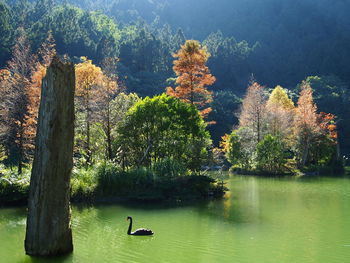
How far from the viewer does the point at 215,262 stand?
8578mm

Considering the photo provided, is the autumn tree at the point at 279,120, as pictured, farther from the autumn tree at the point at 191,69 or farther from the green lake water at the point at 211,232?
the green lake water at the point at 211,232

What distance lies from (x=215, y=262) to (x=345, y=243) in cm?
405

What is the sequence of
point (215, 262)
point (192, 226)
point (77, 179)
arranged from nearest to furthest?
point (215, 262), point (192, 226), point (77, 179)

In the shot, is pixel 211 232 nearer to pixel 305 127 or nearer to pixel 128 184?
pixel 128 184

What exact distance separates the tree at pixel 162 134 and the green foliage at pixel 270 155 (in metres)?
13.1

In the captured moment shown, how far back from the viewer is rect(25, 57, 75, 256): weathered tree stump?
832 cm

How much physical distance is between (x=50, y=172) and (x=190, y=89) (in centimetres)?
1825

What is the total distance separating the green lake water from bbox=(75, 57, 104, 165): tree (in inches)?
282

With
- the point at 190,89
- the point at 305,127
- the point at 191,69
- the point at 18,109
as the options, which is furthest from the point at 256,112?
the point at 18,109

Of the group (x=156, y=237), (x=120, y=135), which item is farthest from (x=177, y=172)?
(x=156, y=237)

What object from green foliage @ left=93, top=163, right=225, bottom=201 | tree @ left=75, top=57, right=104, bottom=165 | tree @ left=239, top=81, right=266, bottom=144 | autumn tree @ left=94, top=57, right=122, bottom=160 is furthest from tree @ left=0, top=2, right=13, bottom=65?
green foliage @ left=93, top=163, right=225, bottom=201

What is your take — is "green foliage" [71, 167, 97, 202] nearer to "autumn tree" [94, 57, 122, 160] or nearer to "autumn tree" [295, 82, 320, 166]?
"autumn tree" [94, 57, 122, 160]

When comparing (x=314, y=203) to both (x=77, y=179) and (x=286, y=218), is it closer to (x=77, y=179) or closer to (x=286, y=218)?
(x=286, y=218)

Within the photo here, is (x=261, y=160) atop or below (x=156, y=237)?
atop
